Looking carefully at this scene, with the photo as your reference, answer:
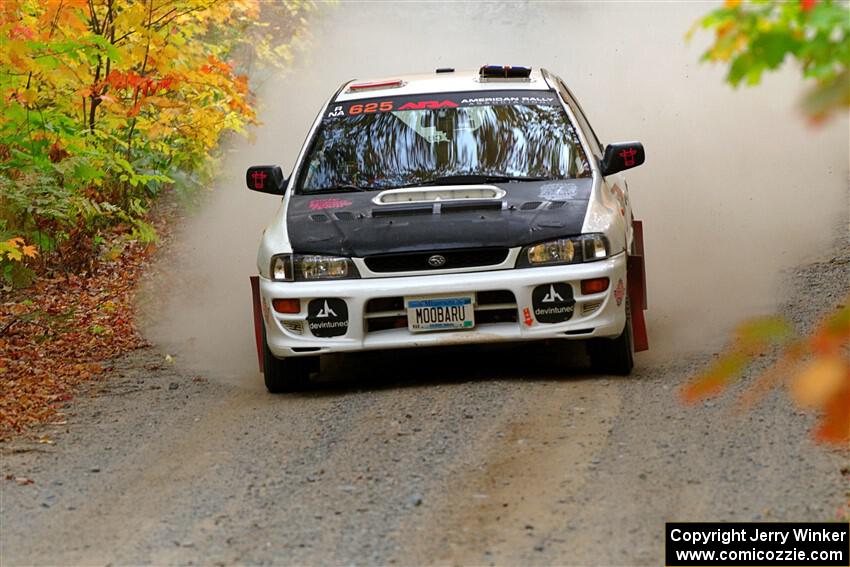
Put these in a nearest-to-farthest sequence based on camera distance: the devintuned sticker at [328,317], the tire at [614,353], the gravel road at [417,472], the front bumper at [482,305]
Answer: the gravel road at [417,472] → the front bumper at [482,305] → the devintuned sticker at [328,317] → the tire at [614,353]

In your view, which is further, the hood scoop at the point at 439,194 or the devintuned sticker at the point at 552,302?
the hood scoop at the point at 439,194

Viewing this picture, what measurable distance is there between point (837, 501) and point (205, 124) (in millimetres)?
10228

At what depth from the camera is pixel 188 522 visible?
5.82 metres

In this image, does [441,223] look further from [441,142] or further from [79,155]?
[79,155]

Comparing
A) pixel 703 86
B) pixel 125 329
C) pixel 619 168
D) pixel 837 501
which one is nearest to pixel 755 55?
pixel 837 501

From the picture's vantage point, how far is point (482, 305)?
7844 mm

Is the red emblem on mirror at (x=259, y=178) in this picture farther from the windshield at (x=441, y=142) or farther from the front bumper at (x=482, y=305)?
the front bumper at (x=482, y=305)

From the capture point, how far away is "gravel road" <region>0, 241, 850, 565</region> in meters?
5.31

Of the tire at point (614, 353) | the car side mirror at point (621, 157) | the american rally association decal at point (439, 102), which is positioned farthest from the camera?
the american rally association decal at point (439, 102)

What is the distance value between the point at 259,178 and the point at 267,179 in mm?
59

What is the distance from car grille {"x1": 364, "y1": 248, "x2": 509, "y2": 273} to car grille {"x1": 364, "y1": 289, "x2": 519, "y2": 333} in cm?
18

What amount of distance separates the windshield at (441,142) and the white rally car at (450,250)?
13 millimetres

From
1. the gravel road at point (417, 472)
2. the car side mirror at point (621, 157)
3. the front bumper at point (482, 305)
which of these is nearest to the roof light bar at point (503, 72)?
the car side mirror at point (621, 157)

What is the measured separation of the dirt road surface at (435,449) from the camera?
17.6 feet
